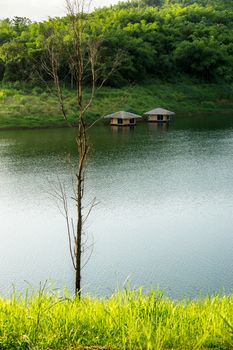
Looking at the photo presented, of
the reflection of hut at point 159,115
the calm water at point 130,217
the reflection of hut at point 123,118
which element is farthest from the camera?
the reflection of hut at point 159,115

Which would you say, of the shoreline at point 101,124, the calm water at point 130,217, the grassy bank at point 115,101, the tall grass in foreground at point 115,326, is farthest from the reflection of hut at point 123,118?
the tall grass in foreground at point 115,326

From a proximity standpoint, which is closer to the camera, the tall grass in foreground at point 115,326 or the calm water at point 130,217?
the tall grass in foreground at point 115,326

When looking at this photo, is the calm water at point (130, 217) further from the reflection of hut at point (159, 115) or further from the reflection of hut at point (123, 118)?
the reflection of hut at point (159, 115)

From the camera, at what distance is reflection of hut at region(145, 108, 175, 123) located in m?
36.2

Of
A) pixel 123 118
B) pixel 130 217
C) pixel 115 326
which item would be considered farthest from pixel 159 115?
pixel 115 326

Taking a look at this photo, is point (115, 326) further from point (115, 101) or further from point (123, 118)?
point (115, 101)

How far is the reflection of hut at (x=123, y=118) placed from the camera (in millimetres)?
34188

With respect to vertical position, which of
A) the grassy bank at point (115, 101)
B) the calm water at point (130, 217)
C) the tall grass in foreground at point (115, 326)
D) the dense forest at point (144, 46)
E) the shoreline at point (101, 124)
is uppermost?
the dense forest at point (144, 46)

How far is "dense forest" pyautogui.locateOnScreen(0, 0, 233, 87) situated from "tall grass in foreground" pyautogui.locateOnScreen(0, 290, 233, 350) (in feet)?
115

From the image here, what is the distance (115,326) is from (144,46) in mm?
45202

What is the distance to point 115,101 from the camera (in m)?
39.6

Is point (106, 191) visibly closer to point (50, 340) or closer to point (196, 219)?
point (196, 219)

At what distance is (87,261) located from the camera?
1140 cm

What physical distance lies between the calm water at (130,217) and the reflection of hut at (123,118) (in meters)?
6.50
